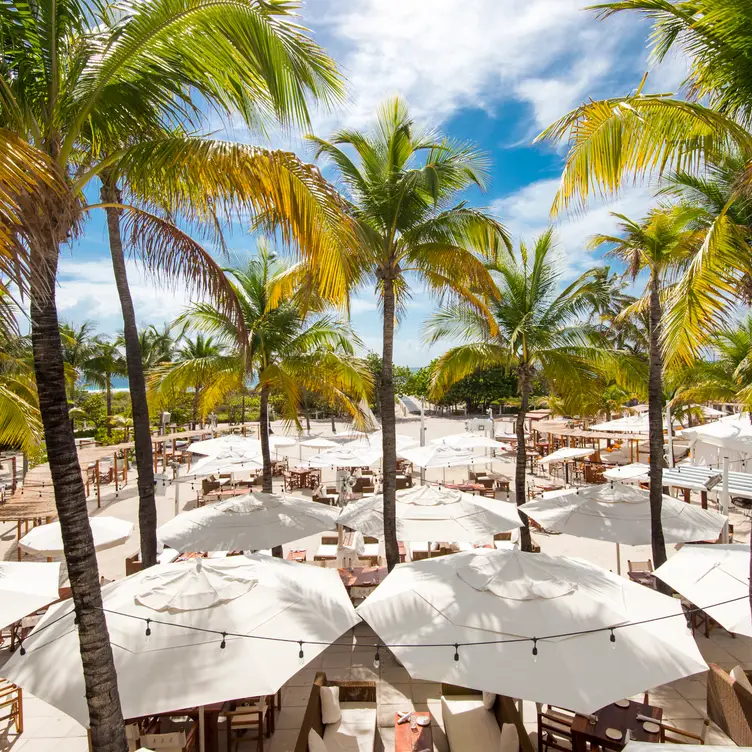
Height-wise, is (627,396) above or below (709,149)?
below

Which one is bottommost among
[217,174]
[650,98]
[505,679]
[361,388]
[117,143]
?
[505,679]

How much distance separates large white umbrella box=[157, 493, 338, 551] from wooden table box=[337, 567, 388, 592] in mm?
1199

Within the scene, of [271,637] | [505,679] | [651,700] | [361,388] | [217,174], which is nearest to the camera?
[217,174]

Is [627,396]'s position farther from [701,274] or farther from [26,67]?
[26,67]

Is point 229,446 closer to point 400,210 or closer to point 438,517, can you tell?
point 438,517

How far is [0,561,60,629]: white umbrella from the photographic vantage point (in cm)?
613

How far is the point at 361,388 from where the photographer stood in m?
11.9

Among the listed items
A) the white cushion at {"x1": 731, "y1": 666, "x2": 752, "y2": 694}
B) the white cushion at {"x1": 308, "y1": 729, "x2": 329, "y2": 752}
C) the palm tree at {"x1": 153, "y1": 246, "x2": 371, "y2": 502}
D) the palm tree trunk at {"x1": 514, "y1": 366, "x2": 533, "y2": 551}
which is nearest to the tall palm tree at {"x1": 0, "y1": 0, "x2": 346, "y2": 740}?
the white cushion at {"x1": 308, "y1": 729, "x2": 329, "y2": 752}

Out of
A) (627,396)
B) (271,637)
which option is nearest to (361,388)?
(271,637)

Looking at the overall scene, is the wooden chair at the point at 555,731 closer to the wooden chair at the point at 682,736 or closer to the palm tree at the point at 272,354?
the wooden chair at the point at 682,736

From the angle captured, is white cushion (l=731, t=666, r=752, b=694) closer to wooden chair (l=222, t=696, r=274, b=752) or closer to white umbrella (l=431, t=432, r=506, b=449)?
wooden chair (l=222, t=696, r=274, b=752)

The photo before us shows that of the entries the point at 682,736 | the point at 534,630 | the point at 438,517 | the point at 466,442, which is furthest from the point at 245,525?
the point at 466,442

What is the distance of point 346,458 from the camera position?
16.0 meters

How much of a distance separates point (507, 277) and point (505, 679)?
365 inches
